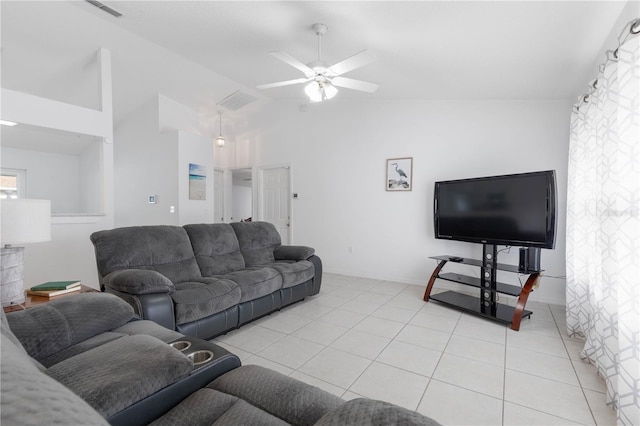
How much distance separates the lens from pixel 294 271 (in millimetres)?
3447

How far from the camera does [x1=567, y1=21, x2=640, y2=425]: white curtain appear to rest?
1.60 metres

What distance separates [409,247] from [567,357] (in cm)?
240

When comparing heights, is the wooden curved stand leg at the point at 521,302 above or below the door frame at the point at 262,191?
below

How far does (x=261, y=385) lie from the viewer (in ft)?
3.64

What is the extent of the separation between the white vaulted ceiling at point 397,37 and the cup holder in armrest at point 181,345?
263 centimetres

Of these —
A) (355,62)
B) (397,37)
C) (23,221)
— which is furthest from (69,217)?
(397,37)

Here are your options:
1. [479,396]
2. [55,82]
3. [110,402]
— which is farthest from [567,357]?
[55,82]

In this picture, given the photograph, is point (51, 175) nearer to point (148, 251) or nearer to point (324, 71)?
point (148, 251)

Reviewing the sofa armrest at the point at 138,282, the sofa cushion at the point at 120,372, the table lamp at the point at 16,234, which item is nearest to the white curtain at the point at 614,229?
the sofa cushion at the point at 120,372

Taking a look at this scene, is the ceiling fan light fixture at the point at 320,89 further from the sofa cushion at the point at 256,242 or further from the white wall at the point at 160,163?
the white wall at the point at 160,163

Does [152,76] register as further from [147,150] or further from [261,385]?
[261,385]

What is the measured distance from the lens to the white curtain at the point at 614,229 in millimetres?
1604

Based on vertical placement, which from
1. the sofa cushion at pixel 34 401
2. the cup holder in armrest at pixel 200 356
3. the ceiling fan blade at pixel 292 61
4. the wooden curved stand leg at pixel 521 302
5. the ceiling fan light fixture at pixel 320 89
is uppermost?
the ceiling fan blade at pixel 292 61

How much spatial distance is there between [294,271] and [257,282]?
1.91 feet
